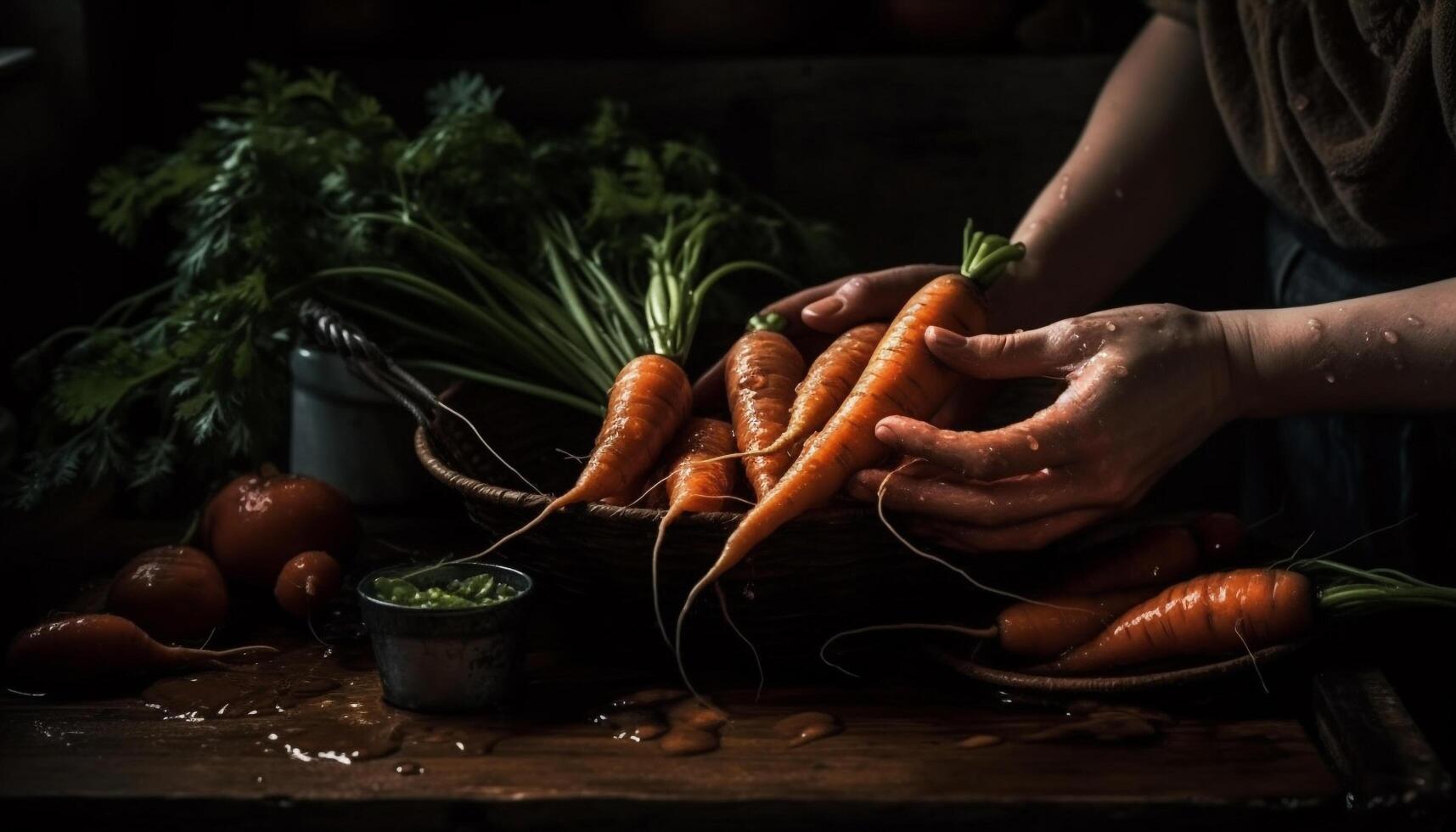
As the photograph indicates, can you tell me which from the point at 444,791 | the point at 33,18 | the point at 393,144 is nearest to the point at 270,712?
the point at 444,791

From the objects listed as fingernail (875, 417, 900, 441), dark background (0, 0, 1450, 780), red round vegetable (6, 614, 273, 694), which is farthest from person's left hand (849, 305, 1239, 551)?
dark background (0, 0, 1450, 780)

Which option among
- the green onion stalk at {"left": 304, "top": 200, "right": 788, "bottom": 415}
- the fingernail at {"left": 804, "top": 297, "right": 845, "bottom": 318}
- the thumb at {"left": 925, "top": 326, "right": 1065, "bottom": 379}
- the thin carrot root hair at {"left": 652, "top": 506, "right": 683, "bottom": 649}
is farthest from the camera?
the green onion stalk at {"left": 304, "top": 200, "right": 788, "bottom": 415}

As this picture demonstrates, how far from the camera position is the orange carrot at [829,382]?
1247 mm

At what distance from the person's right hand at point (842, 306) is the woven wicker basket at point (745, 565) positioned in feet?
0.92

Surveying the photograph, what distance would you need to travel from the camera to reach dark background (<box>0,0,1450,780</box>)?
2.09 meters

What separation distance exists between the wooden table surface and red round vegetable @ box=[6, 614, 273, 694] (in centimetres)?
2

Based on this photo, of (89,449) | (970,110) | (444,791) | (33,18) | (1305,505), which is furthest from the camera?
(970,110)

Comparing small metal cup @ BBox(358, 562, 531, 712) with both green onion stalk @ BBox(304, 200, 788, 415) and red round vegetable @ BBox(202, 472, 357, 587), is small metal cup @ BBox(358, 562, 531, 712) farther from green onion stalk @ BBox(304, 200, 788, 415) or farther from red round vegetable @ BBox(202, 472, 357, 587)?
green onion stalk @ BBox(304, 200, 788, 415)

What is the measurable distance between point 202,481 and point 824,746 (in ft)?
2.83

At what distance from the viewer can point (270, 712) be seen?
1.11 m

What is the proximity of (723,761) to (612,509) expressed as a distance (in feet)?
0.69

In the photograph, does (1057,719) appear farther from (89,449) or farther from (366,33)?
(366,33)

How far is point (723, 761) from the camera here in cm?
101

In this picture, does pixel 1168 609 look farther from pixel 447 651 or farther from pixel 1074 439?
pixel 447 651
